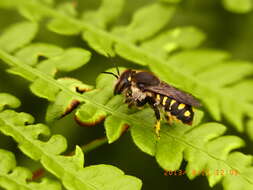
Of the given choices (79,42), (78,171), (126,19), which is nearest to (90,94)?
(78,171)

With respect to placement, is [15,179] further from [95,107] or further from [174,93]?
[174,93]

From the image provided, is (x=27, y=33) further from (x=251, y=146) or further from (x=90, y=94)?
(x=251, y=146)

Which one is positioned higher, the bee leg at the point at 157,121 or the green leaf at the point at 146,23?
the green leaf at the point at 146,23

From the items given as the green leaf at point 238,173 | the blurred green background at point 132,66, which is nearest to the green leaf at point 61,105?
the green leaf at point 238,173

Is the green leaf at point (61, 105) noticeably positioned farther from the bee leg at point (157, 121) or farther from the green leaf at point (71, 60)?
the bee leg at point (157, 121)

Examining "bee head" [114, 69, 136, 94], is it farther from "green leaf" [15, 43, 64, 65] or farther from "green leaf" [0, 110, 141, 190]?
"green leaf" [0, 110, 141, 190]

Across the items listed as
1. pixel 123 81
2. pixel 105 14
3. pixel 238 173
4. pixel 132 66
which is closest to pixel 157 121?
pixel 123 81
